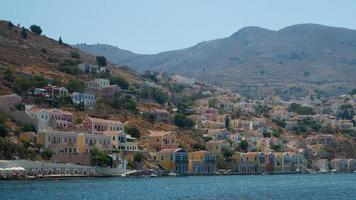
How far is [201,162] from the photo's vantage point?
11125 cm

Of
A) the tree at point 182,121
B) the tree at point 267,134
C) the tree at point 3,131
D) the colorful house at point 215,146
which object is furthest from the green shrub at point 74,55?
the tree at point 3,131

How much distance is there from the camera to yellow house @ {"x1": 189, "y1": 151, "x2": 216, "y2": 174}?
11044cm

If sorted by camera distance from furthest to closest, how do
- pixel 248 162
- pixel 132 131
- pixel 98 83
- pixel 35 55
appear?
1. pixel 35 55
2. pixel 98 83
3. pixel 248 162
4. pixel 132 131

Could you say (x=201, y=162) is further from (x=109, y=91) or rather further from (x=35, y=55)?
(x=35, y=55)

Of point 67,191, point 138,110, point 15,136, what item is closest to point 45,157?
point 15,136

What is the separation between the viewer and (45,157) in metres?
88.6

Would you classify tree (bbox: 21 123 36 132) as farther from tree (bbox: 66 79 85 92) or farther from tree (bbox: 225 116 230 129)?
tree (bbox: 225 116 230 129)

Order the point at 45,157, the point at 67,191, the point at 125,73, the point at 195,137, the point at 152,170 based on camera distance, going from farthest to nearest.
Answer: the point at 125,73
the point at 195,137
the point at 152,170
the point at 45,157
the point at 67,191

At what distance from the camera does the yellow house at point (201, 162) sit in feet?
362

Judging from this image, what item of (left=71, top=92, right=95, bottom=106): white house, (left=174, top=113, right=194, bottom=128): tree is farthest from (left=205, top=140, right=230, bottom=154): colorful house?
(left=71, top=92, right=95, bottom=106): white house

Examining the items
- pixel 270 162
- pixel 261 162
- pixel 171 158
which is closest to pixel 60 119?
pixel 171 158

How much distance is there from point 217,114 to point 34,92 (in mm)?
45555

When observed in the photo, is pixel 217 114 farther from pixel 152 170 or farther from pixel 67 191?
pixel 67 191

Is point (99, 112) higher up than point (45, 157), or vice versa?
point (99, 112)
